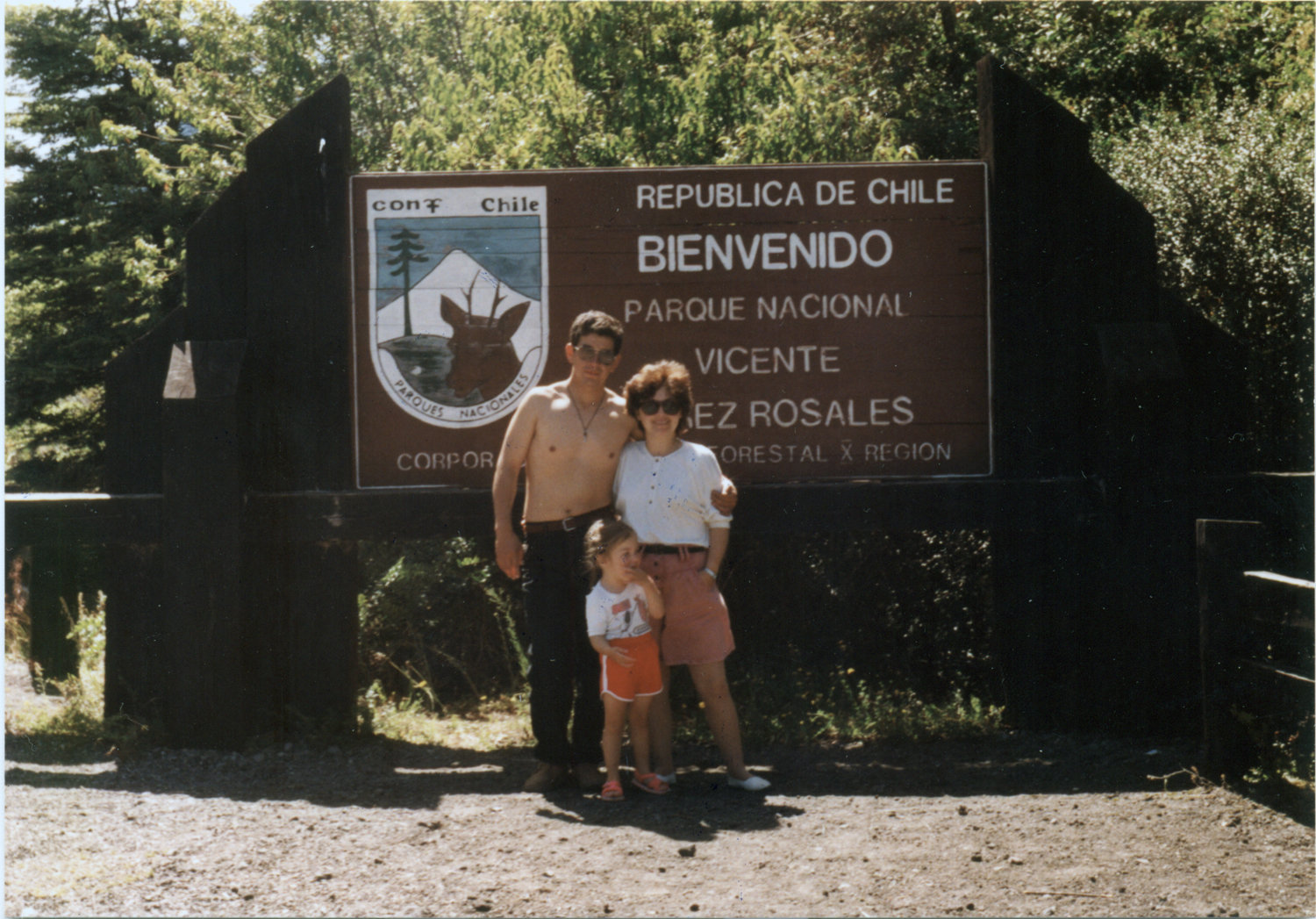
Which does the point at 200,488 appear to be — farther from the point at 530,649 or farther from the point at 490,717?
the point at 490,717

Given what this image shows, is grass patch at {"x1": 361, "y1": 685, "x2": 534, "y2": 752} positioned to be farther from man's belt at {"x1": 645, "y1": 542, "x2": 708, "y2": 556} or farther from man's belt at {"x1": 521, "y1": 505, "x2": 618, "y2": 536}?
man's belt at {"x1": 645, "y1": 542, "x2": 708, "y2": 556}

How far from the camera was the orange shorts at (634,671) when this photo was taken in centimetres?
451

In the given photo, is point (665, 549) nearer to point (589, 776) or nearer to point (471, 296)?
point (589, 776)

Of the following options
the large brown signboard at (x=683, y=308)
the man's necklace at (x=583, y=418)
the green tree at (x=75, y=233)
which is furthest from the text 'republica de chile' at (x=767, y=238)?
the green tree at (x=75, y=233)

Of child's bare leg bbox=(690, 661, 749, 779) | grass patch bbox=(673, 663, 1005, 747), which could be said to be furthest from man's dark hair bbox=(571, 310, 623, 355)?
grass patch bbox=(673, 663, 1005, 747)

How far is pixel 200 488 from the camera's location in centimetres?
532

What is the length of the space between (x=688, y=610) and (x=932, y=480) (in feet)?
5.22

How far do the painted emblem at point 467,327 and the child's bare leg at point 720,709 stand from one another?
1717 millimetres

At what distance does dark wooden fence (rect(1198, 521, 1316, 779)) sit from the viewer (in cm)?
433

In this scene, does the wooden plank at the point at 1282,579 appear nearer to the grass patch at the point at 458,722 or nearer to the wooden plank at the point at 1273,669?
the wooden plank at the point at 1273,669

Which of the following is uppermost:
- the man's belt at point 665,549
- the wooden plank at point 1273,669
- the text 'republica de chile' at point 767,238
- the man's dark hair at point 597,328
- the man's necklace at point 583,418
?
the text 'republica de chile' at point 767,238

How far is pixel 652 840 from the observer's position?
404 centimetres

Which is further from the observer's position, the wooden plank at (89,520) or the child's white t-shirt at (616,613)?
the wooden plank at (89,520)

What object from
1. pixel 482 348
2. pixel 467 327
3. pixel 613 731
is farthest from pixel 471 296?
pixel 613 731
